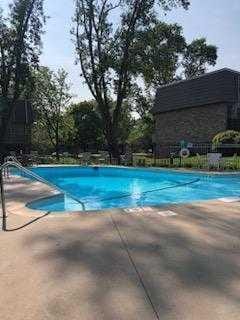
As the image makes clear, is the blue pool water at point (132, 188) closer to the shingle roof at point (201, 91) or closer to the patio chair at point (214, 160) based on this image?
the patio chair at point (214, 160)

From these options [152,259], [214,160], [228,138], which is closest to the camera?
[152,259]

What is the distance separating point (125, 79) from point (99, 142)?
81.6 feet

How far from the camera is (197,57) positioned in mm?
48875

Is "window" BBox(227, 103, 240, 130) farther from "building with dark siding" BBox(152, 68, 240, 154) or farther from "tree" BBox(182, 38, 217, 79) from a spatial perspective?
"tree" BBox(182, 38, 217, 79)

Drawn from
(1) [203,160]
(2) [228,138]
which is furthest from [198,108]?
(1) [203,160]

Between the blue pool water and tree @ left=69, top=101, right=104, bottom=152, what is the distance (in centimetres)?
2673

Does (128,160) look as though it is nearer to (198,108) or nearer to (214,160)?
(214,160)

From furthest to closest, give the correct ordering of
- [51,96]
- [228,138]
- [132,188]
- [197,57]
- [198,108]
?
[197,57] → [51,96] → [198,108] → [228,138] → [132,188]

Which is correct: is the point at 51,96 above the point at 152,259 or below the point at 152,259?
above

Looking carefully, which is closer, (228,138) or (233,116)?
(228,138)

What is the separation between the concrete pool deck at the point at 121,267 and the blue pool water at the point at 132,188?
3.17 meters

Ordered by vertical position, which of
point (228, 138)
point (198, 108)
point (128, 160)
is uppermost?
point (198, 108)

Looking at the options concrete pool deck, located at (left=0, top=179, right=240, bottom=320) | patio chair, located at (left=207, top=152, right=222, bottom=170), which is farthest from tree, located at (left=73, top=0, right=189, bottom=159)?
concrete pool deck, located at (left=0, top=179, right=240, bottom=320)

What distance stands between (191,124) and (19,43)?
13.9 meters
